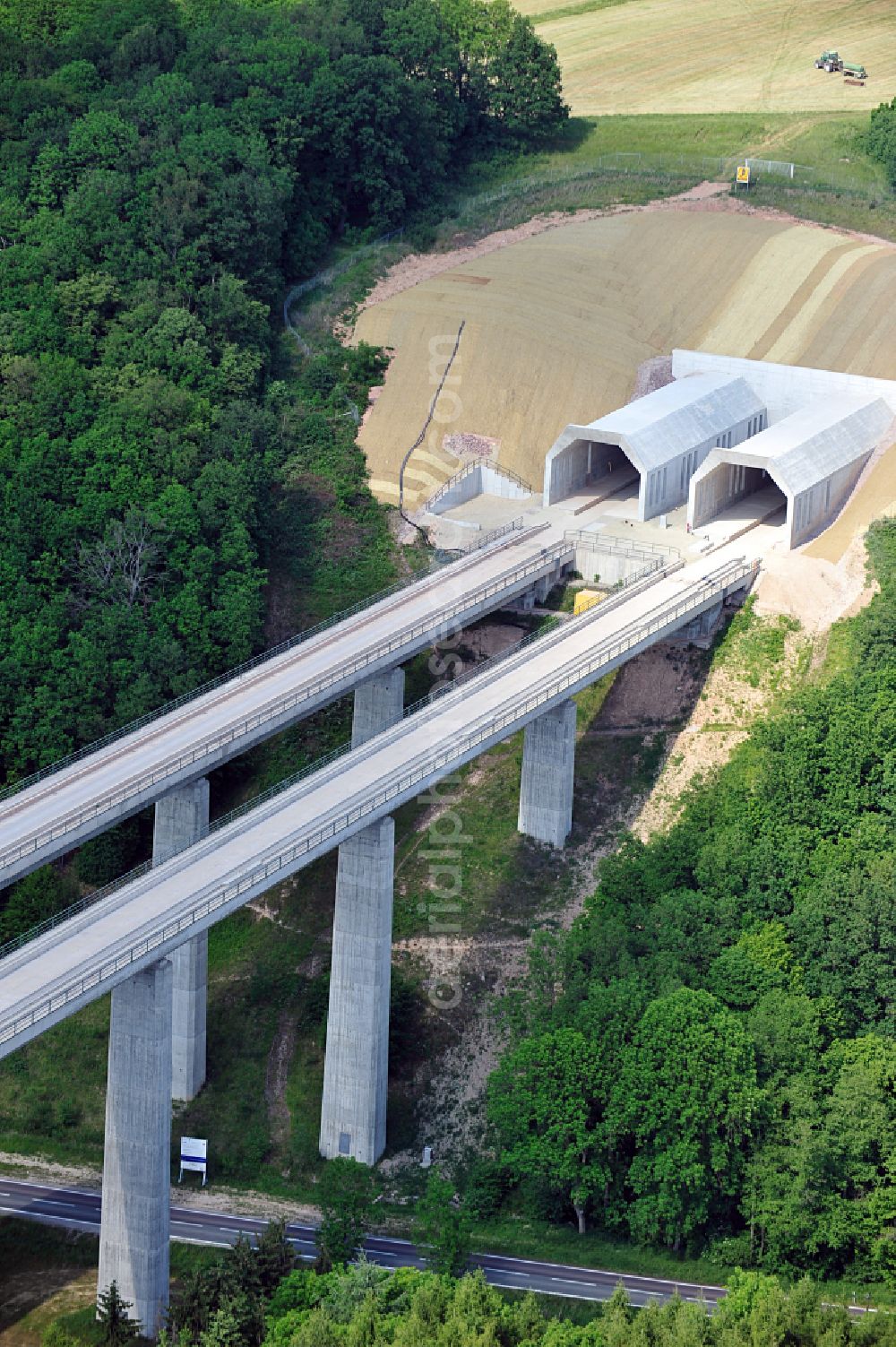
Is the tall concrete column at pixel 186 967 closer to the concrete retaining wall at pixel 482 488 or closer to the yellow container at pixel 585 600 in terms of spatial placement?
the yellow container at pixel 585 600

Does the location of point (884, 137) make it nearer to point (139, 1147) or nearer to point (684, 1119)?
point (684, 1119)

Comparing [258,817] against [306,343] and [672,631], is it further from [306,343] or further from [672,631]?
[306,343]

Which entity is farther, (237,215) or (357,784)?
(237,215)

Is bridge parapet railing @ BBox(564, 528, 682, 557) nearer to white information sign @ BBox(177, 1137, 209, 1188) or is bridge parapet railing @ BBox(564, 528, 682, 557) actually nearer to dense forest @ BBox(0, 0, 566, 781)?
dense forest @ BBox(0, 0, 566, 781)

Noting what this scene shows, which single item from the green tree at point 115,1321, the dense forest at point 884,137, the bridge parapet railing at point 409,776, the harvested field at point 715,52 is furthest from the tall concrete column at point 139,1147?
the harvested field at point 715,52

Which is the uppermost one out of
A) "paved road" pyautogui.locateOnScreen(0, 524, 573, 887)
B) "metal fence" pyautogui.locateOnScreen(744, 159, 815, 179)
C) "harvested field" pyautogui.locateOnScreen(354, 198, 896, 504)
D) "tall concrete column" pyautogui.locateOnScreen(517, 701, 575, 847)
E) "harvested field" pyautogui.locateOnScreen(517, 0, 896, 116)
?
"harvested field" pyautogui.locateOnScreen(517, 0, 896, 116)

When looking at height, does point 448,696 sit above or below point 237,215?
below

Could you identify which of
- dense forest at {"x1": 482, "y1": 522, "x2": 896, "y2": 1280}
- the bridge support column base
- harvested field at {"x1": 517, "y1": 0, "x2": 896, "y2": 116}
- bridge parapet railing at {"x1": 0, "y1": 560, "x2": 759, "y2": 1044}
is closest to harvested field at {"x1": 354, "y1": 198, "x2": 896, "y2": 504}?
bridge parapet railing at {"x1": 0, "y1": 560, "x2": 759, "y2": 1044}

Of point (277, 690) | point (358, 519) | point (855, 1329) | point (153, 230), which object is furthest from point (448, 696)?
point (153, 230)
